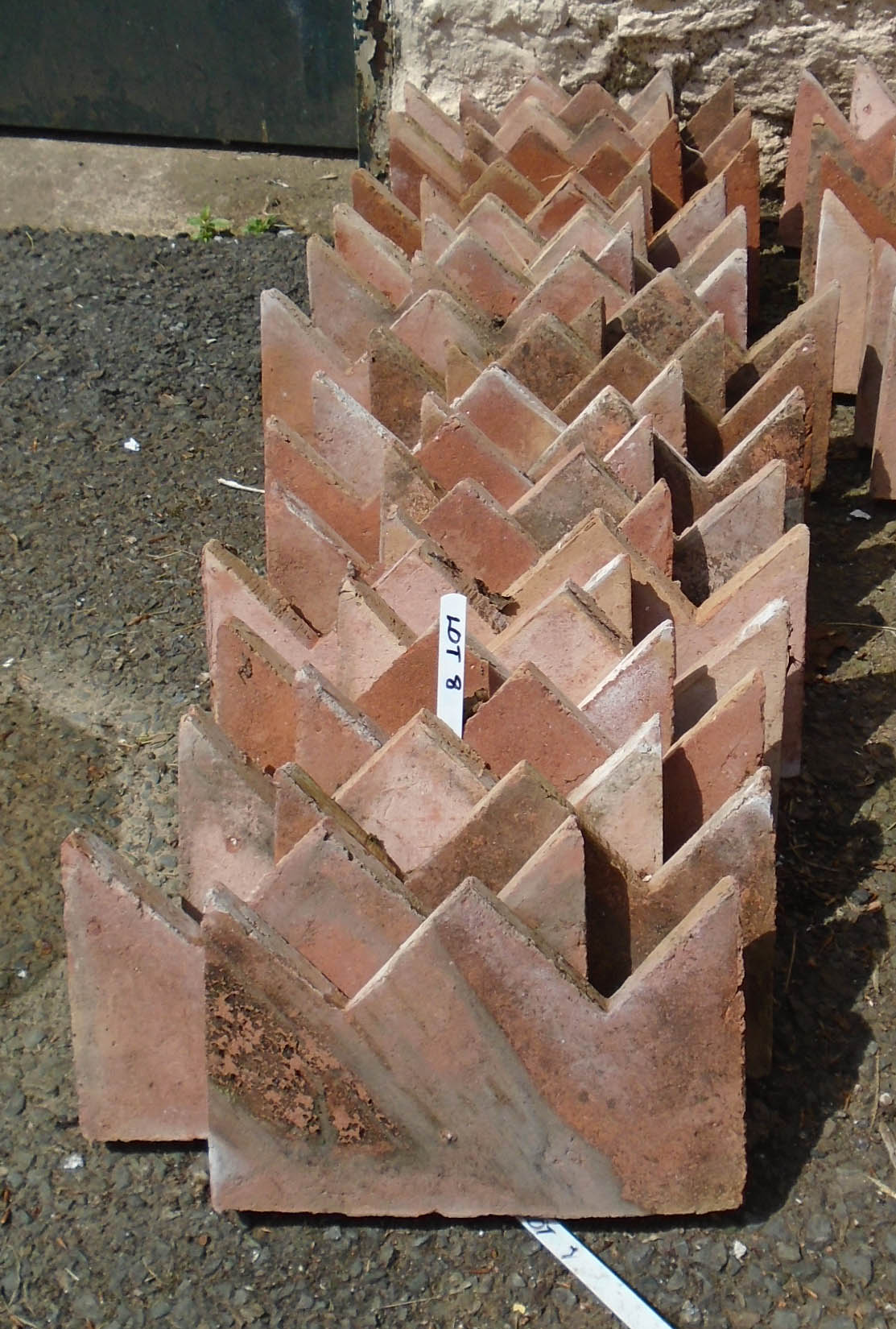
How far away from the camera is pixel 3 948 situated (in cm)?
309

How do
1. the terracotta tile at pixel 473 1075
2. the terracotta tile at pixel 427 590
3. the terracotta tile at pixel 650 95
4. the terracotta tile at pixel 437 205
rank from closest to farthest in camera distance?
the terracotta tile at pixel 473 1075
the terracotta tile at pixel 427 590
the terracotta tile at pixel 437 205
the terracotta tile at pixel 650 95

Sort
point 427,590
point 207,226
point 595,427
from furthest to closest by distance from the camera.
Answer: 1. point 207,226
2. point 595,427
3. point 427,590

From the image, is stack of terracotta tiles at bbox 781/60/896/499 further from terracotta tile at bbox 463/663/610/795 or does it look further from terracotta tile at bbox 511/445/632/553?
terracotta tile at bbox 463/663/610/795

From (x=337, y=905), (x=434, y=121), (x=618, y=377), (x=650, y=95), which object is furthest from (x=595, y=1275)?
(x=650, y=95)

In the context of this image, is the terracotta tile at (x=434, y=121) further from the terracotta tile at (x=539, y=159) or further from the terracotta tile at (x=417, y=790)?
the terracotta tile at (x=417, y=790)

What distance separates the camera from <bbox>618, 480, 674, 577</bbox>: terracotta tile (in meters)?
3.23

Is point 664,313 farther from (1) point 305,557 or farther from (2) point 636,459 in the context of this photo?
(1) point 305,557

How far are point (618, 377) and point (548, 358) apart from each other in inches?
7.8

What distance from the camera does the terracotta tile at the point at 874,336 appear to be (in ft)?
14.2

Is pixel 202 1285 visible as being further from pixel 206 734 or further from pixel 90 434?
pixel 90 434

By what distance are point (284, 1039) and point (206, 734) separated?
58 centimetres

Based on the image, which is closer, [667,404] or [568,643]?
[568,643]

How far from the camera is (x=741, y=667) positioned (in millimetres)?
2959

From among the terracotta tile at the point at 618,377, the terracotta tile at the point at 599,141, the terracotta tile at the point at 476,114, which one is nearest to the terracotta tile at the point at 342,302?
the terracotta tile at the point at 618,377
